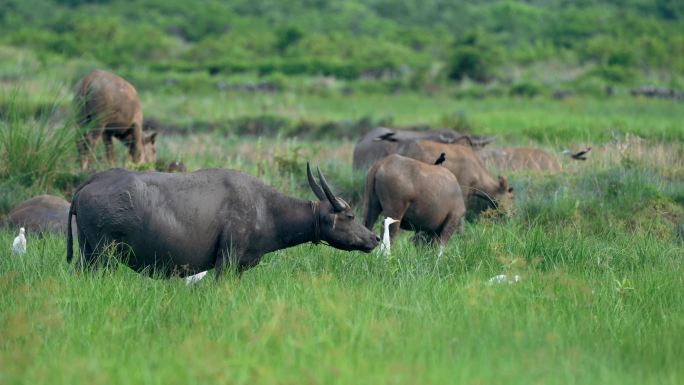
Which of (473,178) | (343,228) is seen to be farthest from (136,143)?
(343,228)

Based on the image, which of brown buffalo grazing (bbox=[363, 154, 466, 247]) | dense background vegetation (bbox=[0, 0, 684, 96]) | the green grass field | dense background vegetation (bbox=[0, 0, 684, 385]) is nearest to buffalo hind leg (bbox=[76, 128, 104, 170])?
dense background vegetation (bbox=[0, 0, 684, 385])

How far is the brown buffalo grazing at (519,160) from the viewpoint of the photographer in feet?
51.2

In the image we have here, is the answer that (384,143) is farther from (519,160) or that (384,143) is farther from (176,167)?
(176,167)

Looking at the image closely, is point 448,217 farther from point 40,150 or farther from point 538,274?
point 40,150

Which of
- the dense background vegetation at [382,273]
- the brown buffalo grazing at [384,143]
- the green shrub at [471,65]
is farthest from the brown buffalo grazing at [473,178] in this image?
the green shrub at [471,65]

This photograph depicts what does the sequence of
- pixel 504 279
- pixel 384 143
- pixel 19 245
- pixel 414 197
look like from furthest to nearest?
pixel 384 143, pixel 414 197, pixel 19 245, pixel 504 279

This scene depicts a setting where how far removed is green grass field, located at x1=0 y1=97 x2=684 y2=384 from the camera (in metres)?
6.14

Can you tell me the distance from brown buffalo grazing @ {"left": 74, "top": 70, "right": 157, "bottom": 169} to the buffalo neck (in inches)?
210

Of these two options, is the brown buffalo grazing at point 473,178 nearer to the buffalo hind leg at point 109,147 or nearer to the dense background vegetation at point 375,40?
the buffalo hind leg at point 109,147

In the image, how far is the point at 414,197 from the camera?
36.3ft

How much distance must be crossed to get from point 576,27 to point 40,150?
3814 centimetres

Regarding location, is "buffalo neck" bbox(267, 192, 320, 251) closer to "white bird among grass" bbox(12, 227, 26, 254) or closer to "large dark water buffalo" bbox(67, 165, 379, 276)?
Answer: "large dark water buffalo" bbox(67, 165, 379, 276)

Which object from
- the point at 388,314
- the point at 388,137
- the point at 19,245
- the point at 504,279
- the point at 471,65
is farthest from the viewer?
the point at 471,65

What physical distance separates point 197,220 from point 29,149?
4.85 metres
